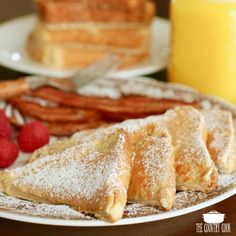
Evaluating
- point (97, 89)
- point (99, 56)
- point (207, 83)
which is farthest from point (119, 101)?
point (99, 56)

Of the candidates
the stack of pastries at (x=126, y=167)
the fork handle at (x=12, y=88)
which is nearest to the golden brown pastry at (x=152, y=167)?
the stack of pastries at (x=126, y=167)

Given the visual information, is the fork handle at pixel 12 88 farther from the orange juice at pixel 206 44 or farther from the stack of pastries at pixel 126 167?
the orange juice at pixel 206 44

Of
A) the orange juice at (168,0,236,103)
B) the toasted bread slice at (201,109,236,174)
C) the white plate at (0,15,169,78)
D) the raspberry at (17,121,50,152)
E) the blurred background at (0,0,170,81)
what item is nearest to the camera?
the toasted bread slice at (201,109,236,174)

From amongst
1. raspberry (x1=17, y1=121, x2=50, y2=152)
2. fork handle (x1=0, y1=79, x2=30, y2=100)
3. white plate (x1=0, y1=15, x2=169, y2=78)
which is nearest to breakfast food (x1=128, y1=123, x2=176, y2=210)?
raspberry (x1=17, y1=121, x2=50, y2=152)

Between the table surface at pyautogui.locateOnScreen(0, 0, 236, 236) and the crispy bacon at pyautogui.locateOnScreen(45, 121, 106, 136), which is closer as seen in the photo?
the table surface at pyautogui.locateOnScreen(0, 0, 236, 236)

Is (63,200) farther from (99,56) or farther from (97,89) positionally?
(99,56)

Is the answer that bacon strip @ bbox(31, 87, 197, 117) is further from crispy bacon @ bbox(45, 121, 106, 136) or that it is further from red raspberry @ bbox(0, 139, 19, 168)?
red raspberry @ bbox(0, 139, 19, 168)

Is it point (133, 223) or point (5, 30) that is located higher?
point (5, 30)
